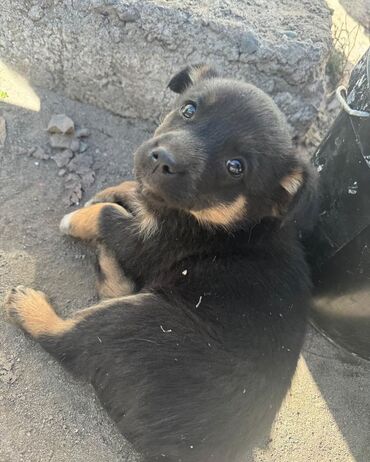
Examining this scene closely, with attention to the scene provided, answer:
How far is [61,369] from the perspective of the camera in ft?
12.8

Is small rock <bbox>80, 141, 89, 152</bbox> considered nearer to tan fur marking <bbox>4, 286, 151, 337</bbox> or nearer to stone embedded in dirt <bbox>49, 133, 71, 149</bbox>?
stone embedded in dirt <bbox>49, 133, 71, 149</bbox>

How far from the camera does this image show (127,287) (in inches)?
166

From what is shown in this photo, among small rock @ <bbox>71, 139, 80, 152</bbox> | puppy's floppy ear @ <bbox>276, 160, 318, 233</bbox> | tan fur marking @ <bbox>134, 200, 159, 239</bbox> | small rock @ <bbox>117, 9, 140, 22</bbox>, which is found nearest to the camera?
puppy's floppy ear @ <bbox>276, 160, 318, 233</bbox>

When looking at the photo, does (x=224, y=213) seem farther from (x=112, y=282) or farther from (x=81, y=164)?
(x=81, y=164)

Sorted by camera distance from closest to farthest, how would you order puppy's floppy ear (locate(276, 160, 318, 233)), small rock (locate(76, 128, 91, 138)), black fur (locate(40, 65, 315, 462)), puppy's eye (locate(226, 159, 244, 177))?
1. black fur (locate(40, 65, 315, 462))
2. puppy's eye (locate(226, 159, 244, 177))
3. puppy's floppy ear (locate(276, 160, 318, 233))
4. small rock (locate(76, 128, 91, 138))

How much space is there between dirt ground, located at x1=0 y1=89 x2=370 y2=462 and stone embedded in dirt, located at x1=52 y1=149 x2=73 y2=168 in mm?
65

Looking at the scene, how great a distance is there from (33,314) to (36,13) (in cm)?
312

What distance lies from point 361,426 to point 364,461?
1.00 ft

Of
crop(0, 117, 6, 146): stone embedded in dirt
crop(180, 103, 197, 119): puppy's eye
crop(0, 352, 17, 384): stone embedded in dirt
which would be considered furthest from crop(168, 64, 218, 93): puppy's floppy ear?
crop(0, 352, 17, 384): stone embedded in dirt

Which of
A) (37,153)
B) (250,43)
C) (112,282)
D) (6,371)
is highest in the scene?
(250,43)

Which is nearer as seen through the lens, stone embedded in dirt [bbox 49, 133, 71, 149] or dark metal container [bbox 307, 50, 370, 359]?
dark metal container [bbox 307, 50, 370, 359]

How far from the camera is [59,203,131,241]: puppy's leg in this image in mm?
4350

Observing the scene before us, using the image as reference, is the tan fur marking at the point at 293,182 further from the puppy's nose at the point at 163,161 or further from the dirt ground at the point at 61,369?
the dirt ground at the point at 61,369

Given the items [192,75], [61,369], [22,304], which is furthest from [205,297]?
[192,75]
